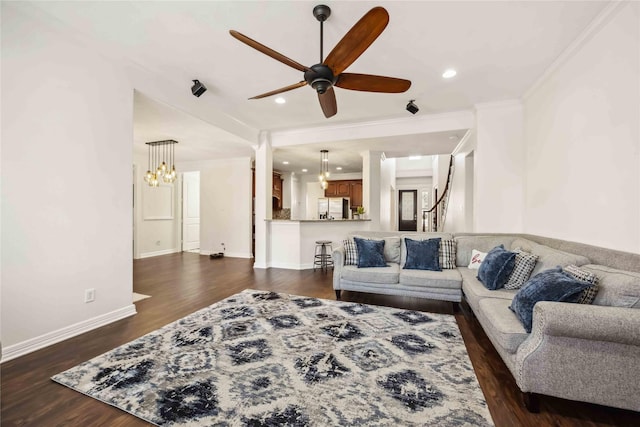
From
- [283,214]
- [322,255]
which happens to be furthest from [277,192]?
[322,255]

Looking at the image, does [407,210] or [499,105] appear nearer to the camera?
[499,105]

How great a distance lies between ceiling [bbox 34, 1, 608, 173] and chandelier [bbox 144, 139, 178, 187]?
141 centimetres

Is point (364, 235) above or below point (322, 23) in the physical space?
below

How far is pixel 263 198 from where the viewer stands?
5676 mm

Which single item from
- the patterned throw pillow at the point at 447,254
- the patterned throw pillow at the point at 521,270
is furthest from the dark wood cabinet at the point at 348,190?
the patterned throw pillow at the point at 521,270

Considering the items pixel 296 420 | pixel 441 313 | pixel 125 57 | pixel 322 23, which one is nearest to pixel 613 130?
pixel 441 313

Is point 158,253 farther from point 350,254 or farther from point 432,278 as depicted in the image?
point 432,278

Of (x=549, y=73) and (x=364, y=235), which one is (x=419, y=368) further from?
(x=549, y=73)

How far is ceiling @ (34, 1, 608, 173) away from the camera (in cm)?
223

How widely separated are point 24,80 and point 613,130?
4823 mm

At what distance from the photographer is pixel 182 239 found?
8.09 m

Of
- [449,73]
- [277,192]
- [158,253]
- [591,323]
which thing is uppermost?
[449,73]

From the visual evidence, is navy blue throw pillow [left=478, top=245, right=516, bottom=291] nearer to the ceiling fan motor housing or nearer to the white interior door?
the ceiling fan motor housing

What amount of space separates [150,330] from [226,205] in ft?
15.9
